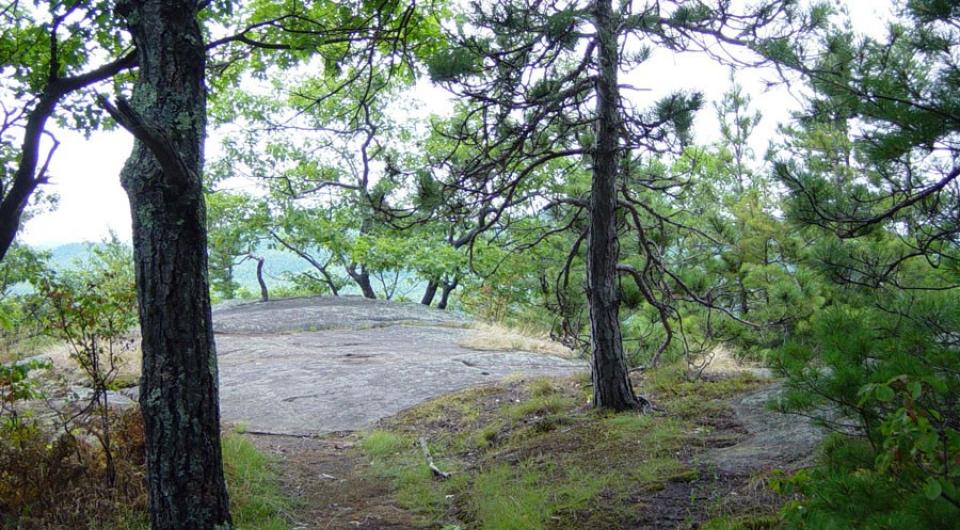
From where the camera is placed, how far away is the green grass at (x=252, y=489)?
4.59m

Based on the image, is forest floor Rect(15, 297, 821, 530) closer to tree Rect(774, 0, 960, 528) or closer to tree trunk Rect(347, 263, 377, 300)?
tree Rect(774, 0, 960, 528)

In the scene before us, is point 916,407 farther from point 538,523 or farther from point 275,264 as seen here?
point 275,264

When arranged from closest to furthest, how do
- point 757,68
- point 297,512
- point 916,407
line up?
point 916,407, point 297,512, point 757,68

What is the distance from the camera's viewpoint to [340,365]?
9.88m

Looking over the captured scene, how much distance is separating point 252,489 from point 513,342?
6412 mm

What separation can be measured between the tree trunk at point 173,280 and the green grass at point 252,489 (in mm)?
1091

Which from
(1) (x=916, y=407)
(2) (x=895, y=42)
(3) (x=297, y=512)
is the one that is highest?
(2) (x=895, y=42)

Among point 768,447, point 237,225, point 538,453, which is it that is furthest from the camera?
point 237,225

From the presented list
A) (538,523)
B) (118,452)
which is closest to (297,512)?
(118,452)

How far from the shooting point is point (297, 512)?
4.95m

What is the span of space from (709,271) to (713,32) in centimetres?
646

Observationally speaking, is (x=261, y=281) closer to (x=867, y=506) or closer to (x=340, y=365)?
(x=340, y=365)

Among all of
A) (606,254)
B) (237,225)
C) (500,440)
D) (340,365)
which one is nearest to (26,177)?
(500,440)

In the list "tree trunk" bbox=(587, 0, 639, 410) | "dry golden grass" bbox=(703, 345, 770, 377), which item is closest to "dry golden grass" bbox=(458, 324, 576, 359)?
"dry golden grass" bbox=(703, 345, 770, 377)
